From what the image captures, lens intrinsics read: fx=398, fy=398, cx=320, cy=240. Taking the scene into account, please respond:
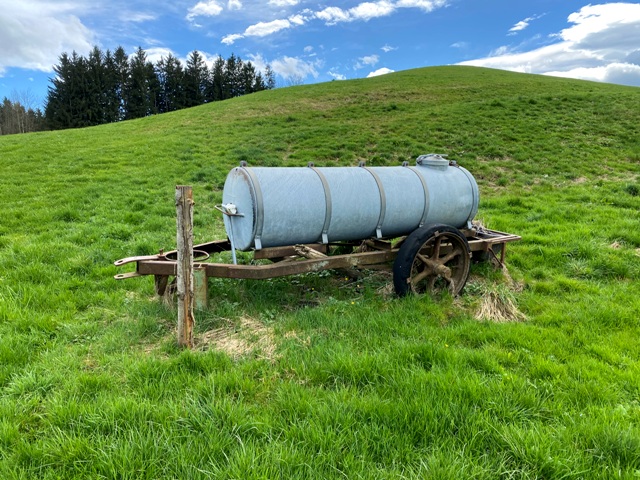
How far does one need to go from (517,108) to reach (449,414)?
24304mm

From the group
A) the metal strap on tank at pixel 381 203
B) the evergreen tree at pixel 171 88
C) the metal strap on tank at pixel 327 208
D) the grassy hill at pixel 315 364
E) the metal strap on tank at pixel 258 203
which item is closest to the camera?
the grassy hill at pixel 315 364

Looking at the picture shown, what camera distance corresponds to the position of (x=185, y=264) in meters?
3.89

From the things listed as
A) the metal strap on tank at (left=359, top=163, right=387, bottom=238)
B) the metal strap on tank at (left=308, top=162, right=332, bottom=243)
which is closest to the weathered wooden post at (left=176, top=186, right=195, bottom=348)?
the metal strap on tank at (left=308, top=162, right=332, bottom=243)

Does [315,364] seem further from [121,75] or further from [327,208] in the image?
[121,75]

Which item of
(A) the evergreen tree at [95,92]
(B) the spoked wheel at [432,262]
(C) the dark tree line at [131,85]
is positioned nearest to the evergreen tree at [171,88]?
(C) the dark tree line at [131,85]

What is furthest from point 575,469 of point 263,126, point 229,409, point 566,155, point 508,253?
point 263,126

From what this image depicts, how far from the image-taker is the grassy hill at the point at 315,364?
100 inches

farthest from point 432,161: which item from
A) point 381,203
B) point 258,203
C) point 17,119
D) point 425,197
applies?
point 17,119

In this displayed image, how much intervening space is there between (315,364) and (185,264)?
1581mm

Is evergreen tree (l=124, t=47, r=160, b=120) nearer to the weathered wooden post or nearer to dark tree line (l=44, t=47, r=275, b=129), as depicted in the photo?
dark tree line (l=44, t=47, r=275, b=129)

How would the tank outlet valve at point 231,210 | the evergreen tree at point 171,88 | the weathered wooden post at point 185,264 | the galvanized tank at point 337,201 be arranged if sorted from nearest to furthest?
the weathered wooden post at point 185,264
the galvanized tank at point 337,201
the tank outlet valve at point 231,210
the evergreen tree at point 171,88

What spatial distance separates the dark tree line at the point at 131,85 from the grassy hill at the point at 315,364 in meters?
55.9

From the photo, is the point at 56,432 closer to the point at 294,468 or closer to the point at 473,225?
the point at 294,468

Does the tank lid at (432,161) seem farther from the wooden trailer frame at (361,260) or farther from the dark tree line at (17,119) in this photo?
the dark tree line at (17,119)
